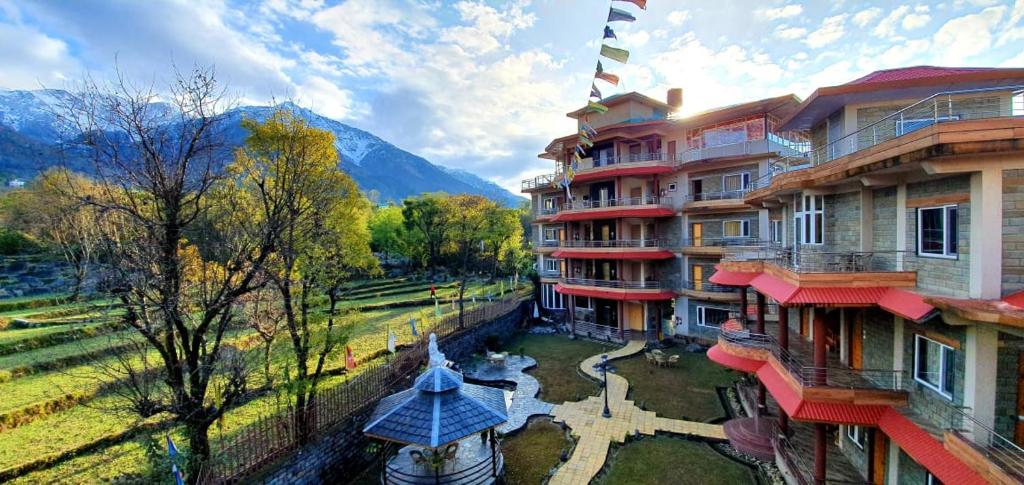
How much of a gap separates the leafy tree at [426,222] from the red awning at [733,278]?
35032 millimetres

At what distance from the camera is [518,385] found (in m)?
17.4

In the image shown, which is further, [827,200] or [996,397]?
[827,200]

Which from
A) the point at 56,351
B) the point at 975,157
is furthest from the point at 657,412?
the point at 56,351

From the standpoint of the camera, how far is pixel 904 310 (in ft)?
23.0

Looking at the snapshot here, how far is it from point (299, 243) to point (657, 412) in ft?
42.7

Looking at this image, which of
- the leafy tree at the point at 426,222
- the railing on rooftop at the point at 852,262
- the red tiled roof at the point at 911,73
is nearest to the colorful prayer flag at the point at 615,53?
the red tiled roof at the point at 911,73

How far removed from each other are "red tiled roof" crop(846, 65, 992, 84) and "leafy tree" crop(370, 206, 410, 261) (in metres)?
43.4

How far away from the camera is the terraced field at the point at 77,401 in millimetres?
9648

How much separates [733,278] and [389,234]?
44876 mm

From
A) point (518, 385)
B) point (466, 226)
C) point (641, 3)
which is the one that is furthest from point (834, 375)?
point (466, 226)

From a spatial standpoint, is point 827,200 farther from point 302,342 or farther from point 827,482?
point 302,342

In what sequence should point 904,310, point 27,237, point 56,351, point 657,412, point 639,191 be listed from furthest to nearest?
point 27,237
point 639,191
point 56,351
point 657,412
point 904,310

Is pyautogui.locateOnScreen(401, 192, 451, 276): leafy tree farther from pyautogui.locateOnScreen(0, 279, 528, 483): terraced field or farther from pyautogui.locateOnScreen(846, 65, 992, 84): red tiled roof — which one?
pyautogui.locateOnScreen(846, 65, 992, 84): red tiled roof

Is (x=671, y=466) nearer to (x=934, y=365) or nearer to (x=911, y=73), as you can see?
(x=934, y=365)
